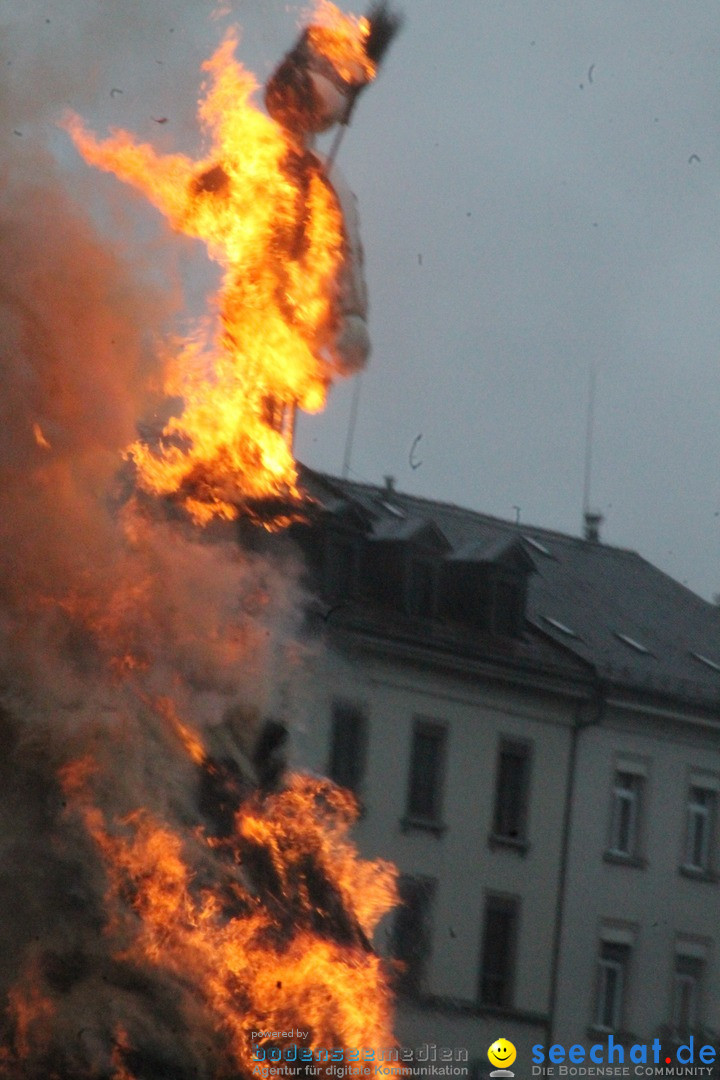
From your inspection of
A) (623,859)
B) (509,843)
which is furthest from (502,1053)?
(623,859)

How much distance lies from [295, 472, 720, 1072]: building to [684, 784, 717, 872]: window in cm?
2

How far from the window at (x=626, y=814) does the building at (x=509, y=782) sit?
3 centimetres

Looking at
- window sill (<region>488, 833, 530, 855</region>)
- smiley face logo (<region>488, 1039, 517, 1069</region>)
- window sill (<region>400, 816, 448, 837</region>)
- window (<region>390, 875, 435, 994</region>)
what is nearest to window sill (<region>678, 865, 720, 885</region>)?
window sill (<region>488, 833, 530, 855</region>)

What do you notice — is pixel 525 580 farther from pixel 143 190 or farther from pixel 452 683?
pixel 143 190

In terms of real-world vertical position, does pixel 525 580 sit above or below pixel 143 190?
above

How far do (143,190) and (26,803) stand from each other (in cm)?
399

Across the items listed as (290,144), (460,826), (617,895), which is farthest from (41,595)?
(617,895)

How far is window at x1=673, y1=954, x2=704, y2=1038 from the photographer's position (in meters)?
23.7

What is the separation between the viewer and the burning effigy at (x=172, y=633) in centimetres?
1077

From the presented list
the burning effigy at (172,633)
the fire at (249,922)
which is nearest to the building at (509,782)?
the fire at (249,922)

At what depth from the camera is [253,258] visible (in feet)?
41.7

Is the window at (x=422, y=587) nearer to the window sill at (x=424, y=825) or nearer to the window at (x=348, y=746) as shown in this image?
the window at (x=348, y=746)

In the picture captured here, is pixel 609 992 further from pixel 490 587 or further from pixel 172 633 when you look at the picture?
pixel 172 633

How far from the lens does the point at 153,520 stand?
11.9 m
